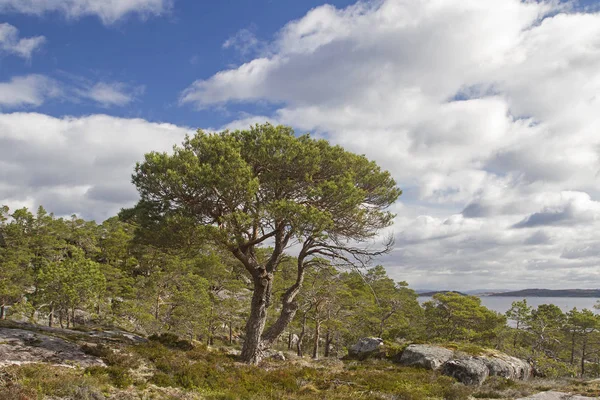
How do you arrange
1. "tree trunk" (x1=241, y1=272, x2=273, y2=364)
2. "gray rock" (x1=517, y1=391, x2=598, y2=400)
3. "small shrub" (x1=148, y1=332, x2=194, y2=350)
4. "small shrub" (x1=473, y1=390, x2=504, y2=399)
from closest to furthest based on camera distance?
"gray rock" (x1=517, y1=391, x2=598, y2=400), "small shrub" (x1=473, y1=390, x2=504, y2=399), "tree trunk" (x1=241, y1=272, x2=273, y2=364), "small shrub" (x1=148, y1=332, x2=194, y2=350)

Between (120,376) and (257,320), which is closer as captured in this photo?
(120,376)

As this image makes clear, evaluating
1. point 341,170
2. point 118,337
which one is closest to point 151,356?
point 118,337

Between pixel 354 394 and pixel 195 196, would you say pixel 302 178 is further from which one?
pixel 354 394

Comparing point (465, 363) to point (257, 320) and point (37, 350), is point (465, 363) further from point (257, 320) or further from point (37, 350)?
point (37, 350)

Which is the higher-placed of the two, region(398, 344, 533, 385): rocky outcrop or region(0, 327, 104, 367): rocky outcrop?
region(0, 327, 104, 367): rocky outcrop

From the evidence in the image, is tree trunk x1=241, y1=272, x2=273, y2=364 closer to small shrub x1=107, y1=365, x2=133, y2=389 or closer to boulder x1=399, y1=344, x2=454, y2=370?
small shrub x1=107, y1=365, x2=133, y2=389

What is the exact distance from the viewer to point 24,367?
10086 millimetres

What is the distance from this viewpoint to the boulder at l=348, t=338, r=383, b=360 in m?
24.2

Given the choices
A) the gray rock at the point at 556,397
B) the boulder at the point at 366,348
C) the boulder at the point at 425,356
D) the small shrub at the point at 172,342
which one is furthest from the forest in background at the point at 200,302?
the gray rock at the point at 556,397

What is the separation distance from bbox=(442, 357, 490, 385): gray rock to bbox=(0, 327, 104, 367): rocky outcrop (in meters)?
16.2

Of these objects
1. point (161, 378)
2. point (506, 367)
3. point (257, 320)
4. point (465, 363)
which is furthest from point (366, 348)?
point (161, 378)

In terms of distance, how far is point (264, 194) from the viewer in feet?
52.3

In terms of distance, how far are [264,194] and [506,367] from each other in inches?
646

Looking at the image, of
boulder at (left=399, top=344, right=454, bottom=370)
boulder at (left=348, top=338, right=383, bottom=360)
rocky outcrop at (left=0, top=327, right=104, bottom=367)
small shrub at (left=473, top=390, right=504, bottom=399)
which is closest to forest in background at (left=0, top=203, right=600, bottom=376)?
boulder at (left=348, top=338, right=383, bottom=360)
